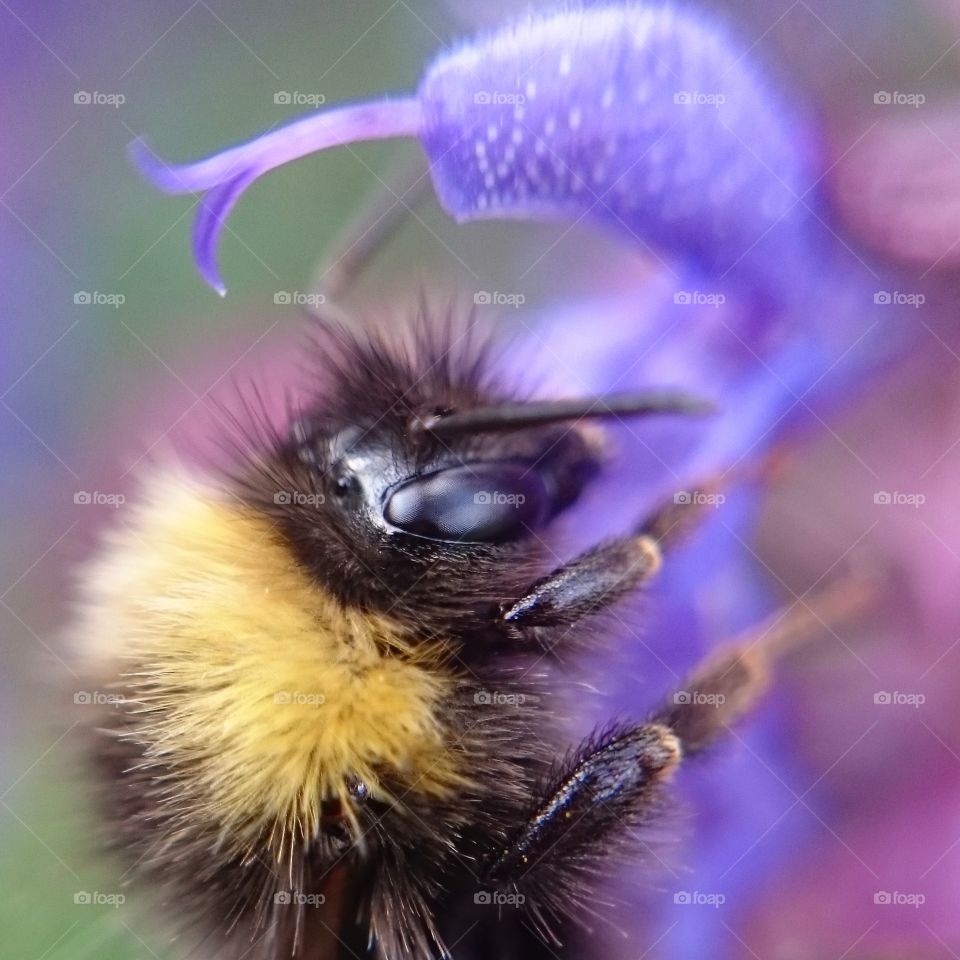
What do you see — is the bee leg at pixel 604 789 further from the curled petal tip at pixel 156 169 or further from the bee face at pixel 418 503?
the curled petal tip at pixel 156 169

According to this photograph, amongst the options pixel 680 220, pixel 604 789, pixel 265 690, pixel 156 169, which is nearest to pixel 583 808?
pixel 604 789

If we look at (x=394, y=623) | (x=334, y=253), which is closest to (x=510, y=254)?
(x=334, y=253)

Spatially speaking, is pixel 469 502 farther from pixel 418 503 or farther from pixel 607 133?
pixel 607 133

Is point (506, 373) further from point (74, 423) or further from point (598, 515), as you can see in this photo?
point (74, 423)

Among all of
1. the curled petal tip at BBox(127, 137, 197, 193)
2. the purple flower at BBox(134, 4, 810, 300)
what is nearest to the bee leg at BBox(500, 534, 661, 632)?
the purple flower at BBox(134, 4, 810, 300)

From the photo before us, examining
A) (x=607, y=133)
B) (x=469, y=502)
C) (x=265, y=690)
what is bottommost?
(x=265, y=690)

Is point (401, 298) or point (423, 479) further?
point (401, 298)

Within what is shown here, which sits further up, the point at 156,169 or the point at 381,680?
the point at 156,169
